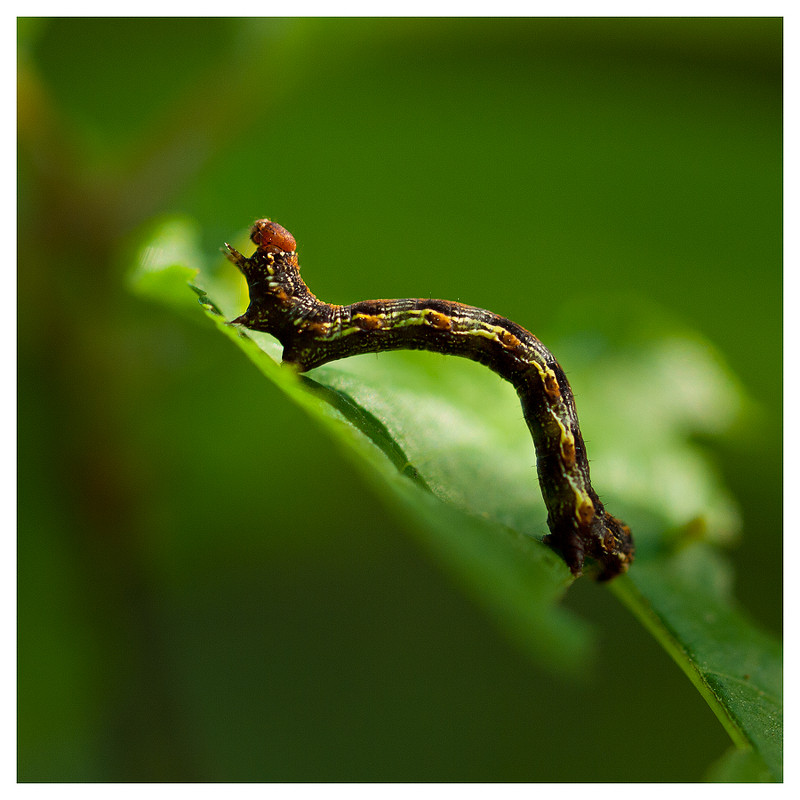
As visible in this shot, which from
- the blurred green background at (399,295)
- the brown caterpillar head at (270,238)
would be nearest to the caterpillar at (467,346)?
the brown caterpillar head at (270,238)

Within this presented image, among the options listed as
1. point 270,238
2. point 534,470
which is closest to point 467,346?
point 534,470

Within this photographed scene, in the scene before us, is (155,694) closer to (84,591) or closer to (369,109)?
(84,591)

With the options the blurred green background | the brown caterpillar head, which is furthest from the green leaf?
the blurred green background

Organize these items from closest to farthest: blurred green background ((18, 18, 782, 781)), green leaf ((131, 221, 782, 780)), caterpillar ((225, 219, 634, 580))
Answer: green leaf ((131, 221, 782, 780)) → caterpillar ((225, 219, 634, 580)) → blurred green background ((18, 18, 782, 781))

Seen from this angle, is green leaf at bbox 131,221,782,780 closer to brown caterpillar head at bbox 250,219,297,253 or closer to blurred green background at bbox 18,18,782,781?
brown caterpillar head at bbox 250,219,297,253

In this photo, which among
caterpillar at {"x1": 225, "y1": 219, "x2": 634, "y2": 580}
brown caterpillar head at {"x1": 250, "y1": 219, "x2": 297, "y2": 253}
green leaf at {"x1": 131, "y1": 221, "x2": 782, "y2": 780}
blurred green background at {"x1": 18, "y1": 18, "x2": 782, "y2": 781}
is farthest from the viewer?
blurred green background at {"x1": 18, "y1": 18, "x2": 782, "y2": 781}

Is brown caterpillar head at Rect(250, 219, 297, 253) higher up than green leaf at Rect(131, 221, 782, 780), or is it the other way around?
brown caterpillar head at Rect(250, 219, 297, 253)

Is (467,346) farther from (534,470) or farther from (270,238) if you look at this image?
(270,238)

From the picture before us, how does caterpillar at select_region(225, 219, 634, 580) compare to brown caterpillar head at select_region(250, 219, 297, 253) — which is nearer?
caterpillar at select_region(225, 219, 634, 580)

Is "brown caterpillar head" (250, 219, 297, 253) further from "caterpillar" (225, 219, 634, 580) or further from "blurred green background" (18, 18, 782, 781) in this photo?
"blurred green background" (18, 18, 782, 781)
